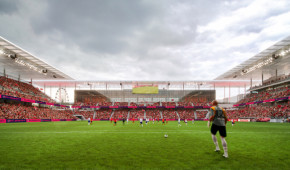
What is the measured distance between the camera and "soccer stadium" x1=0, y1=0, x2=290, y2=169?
6.49 metres

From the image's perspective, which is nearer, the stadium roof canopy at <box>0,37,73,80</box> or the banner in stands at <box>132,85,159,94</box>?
the stadium roof canopy at <box>0,37,73,80</box>

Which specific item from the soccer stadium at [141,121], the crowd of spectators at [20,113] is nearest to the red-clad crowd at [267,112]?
the soccer stadium at [141,121]

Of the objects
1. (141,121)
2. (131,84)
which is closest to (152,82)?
(131,84)

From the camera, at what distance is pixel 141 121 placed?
26.7 metres

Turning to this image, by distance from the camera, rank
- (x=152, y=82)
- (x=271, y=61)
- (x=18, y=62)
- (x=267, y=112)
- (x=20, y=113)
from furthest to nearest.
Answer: (x=152, y=82) → (x=267, y=112) → (x=20, y=113) → (x=271, y=61) → (x=18, y=62)

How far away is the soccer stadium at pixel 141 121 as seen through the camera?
6.49 m

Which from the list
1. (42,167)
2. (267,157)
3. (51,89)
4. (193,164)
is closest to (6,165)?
(42,167)

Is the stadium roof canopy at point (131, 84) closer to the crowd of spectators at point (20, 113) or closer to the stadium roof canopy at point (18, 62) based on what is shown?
the stadium roof canopy at point (18, 62)

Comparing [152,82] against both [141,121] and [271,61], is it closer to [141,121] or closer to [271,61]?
[271,61]

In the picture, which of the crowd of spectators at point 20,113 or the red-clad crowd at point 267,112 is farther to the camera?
the red-clad crowd at point 267,112

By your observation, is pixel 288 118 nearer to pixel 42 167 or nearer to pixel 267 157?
pixel 267 157

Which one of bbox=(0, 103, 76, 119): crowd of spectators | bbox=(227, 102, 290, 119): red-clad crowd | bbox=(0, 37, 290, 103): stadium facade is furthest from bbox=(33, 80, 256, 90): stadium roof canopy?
bbox=(0, 103, 76, 119): crowd of spectators

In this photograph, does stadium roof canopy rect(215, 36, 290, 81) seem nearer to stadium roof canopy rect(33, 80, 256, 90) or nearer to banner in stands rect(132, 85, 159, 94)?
stadium roof canopy rect(33, 80, 256, 90)

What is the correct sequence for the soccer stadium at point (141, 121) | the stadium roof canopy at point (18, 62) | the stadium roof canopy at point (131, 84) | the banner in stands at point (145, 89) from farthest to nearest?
the banner in stands at point (145, 89) < the stadium roof canopy at point (131, 84) < the stadium roof canopy at point (18, 62) < the soccer stadium at point (141, 121)
